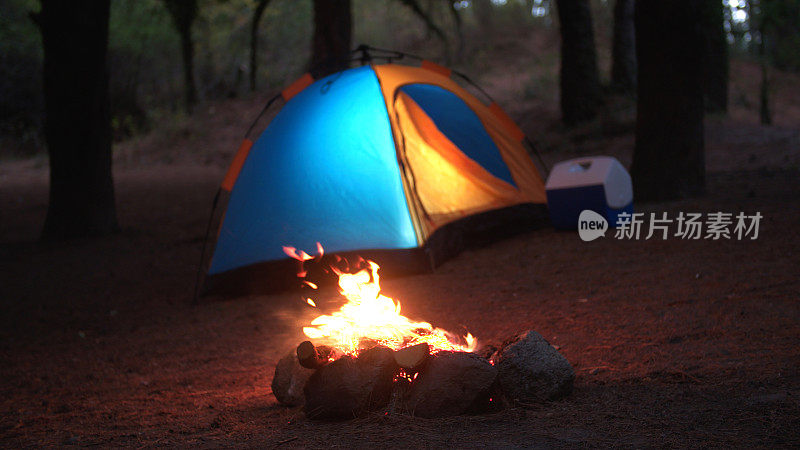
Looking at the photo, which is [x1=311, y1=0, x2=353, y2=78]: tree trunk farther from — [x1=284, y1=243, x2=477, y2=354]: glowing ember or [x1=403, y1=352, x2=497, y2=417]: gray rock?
[x1=403, y1=352, x2=497, y2=417]: gray rock

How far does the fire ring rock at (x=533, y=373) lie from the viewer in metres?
3.25

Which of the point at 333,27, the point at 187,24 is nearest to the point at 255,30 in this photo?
the point at 187,24

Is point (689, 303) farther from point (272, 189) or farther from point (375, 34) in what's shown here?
point (375, 34)

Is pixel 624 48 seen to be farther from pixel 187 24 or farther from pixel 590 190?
pixel 187 24

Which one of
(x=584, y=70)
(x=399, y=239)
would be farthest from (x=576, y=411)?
(x=584, y=70)

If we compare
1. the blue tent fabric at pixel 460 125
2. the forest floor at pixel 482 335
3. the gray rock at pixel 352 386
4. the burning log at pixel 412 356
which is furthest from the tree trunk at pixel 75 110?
the burning log at pixel 412 356

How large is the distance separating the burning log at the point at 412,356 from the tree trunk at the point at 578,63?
10.6m

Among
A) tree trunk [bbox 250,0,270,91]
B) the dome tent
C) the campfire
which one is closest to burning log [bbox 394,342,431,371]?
the campfire

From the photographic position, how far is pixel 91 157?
26.9 ft

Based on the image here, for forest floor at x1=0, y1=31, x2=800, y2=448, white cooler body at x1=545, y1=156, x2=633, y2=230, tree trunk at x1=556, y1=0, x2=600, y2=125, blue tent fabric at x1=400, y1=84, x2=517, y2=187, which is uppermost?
tree trunk at x1=556, y1=0, x2=600, y2=125

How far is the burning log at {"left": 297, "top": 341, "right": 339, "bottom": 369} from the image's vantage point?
11.0ft

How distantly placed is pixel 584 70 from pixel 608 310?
9135mm

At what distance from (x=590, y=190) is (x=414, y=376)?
3.88 m

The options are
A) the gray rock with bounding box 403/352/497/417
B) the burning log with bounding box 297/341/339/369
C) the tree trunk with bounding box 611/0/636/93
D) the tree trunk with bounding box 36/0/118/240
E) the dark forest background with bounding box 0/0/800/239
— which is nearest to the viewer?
the gray rock with bounding box 403/352/497/417
